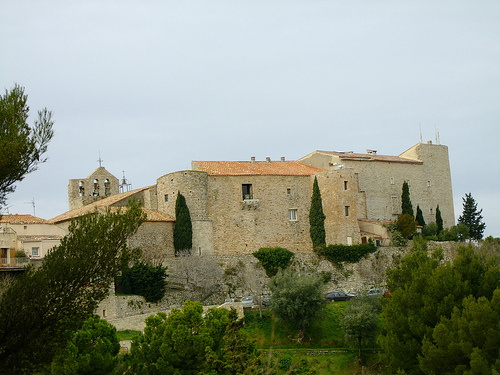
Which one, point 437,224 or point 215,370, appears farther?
point 437,224

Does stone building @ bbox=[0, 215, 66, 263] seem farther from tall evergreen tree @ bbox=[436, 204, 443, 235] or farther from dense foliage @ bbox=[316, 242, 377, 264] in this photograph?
tall evergreen tree @ bbox=[436, 204, 443, 235]

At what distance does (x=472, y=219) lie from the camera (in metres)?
62.1

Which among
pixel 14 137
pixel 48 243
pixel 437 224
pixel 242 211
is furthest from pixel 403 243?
pixel 14 137

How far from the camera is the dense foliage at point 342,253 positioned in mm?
49188

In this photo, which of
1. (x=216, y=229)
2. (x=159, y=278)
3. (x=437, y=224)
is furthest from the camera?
(x=437, y=224)

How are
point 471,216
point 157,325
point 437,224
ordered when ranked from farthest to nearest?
point 471,216 < point 437,224 < point 157,325

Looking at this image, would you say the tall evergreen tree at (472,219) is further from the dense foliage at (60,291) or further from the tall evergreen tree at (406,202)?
the dense foliage at (60,291)

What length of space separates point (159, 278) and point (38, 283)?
2375cm

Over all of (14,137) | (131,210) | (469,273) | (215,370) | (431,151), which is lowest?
(215,370)

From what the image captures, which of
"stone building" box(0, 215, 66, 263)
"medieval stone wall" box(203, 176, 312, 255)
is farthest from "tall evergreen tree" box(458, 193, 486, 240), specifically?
"stone building" box(0, 215, 66, 263)

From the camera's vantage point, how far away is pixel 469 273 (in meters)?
33.0

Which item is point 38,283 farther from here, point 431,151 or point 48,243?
point 431,151

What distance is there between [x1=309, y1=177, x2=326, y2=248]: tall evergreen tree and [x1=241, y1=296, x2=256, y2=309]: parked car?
832 centimetres

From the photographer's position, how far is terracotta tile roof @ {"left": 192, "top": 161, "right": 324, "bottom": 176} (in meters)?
51.0
